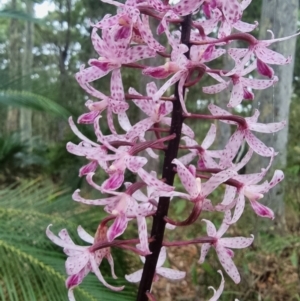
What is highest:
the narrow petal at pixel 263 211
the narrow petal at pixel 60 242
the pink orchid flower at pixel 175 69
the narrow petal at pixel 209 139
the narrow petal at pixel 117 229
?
the pink orchid flower at pixel 175 69

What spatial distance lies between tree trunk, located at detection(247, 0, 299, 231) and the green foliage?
214cm

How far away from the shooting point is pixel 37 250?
2207mm

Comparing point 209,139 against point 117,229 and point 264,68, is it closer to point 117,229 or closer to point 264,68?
point 264,68

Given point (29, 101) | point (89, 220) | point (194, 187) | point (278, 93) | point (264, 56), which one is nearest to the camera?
point (194, 187)

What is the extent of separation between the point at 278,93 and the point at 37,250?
12.3ft

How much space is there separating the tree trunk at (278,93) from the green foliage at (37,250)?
2140 millimetres

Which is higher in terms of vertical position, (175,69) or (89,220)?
(175,69)

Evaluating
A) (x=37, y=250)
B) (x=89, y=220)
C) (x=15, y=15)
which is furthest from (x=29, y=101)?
(x=37, y=250)

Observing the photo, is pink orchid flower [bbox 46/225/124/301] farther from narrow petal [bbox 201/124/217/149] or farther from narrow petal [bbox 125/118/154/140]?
narrow petal [bbox 201/124/217/149]

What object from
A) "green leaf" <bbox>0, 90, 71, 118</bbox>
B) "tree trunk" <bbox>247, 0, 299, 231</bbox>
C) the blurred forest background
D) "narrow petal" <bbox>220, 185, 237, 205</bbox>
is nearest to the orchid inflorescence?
"narrow petal" <bbox>220, 185, 237, 205</bbox>

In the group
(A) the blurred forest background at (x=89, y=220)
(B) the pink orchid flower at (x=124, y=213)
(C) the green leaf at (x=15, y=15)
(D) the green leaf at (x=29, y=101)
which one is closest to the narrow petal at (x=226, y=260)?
(B) the pink orchid flower at (x=124, y=213)

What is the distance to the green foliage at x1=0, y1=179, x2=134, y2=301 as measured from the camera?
2.00 meters

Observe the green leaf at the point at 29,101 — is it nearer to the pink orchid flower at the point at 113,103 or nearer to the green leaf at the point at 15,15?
the green leaf at the point at 15,15

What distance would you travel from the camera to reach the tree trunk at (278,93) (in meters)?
4.55
